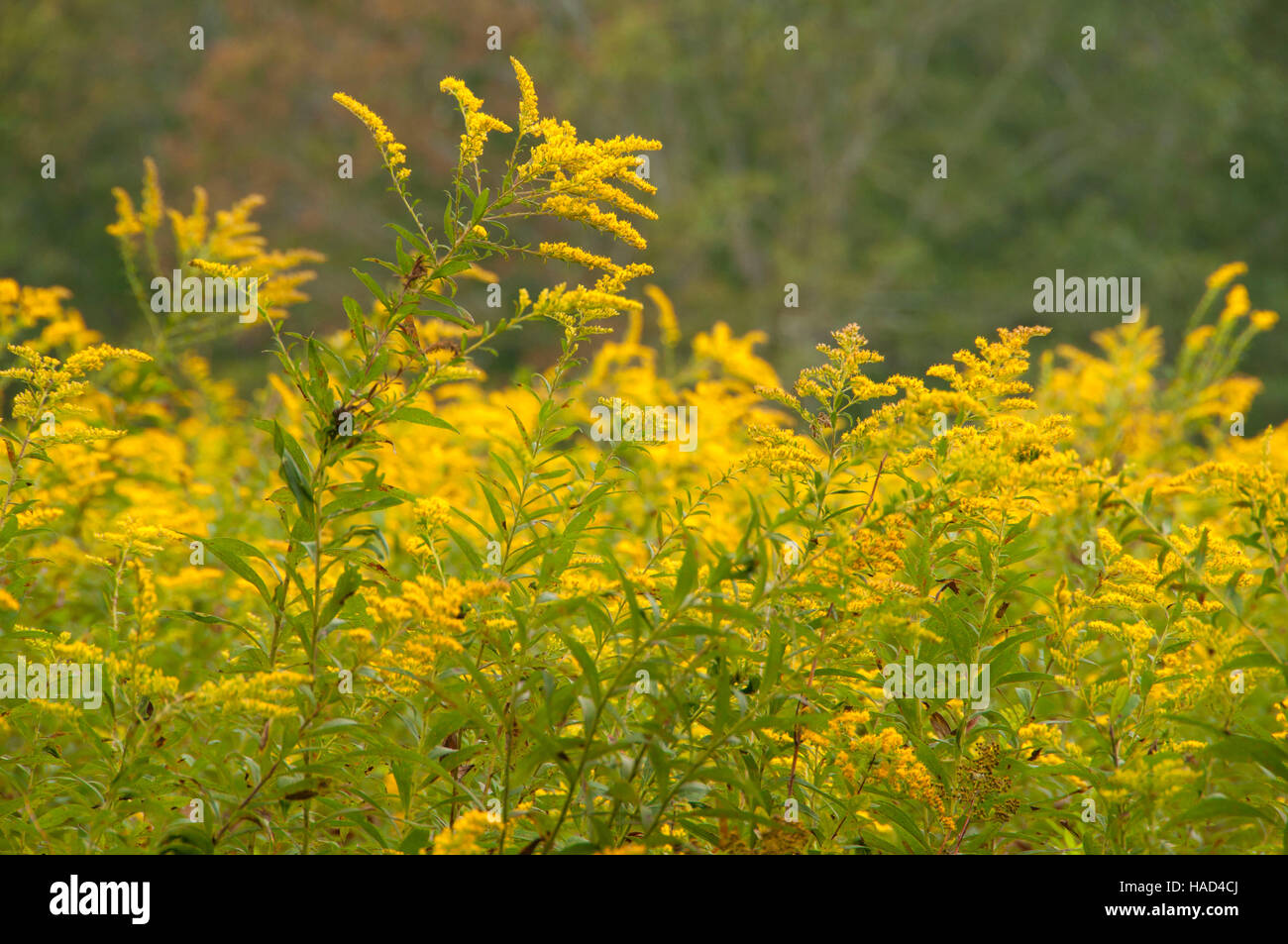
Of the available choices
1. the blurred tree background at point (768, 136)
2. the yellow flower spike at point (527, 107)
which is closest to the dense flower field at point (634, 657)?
the yellow flower spike at point (527, 107)

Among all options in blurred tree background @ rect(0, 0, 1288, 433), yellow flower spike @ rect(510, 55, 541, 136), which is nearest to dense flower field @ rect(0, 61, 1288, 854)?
yellow flower spike @ rect(510, 55, 541, 136)

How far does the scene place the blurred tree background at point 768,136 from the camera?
23359 mm

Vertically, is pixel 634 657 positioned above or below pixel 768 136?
below

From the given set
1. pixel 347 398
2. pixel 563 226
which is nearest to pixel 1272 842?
pixel 347 398

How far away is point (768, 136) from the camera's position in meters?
26.2

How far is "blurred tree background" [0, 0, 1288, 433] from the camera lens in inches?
920

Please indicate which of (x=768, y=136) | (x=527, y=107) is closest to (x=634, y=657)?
(x=527, y=107)

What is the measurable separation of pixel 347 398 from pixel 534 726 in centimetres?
81

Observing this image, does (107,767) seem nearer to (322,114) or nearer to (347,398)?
(347,398)

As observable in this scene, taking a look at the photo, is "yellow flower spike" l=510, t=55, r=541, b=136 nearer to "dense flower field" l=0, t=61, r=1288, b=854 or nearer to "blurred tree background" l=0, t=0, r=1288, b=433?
"dense flower field" l=0, t=61, r=1288, b=854

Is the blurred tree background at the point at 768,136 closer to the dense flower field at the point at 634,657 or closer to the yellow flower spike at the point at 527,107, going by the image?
the dense flower field at the point at 634,657

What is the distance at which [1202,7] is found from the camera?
25250 millimetres

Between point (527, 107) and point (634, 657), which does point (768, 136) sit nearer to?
point (527, 107)

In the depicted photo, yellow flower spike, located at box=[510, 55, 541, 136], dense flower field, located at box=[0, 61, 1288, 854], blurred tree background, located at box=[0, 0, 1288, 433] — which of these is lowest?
dense flower field, located at box=[0, 61, 1288, 854]
